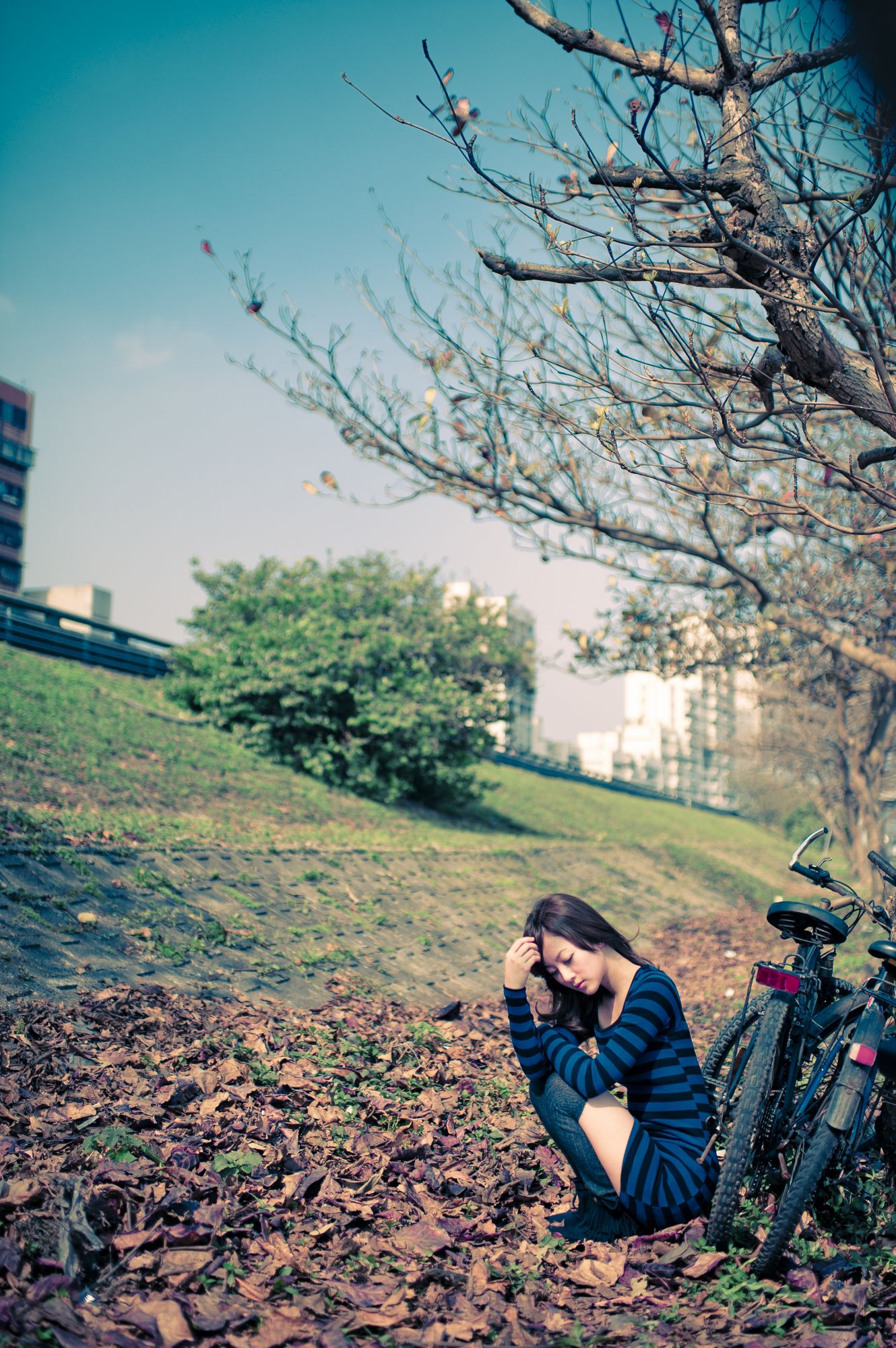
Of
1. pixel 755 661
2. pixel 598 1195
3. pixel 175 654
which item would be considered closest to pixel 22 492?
pixel 175 654

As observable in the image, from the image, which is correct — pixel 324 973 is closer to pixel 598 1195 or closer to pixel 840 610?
pixel 598 1195

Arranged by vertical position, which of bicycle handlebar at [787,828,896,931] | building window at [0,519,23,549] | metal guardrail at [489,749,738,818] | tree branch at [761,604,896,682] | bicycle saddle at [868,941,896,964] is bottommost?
metal guardrail at [489,749,738,818]

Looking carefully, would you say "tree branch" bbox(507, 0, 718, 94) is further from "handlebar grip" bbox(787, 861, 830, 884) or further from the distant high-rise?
the distant high-rise

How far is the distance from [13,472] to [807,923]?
8013 cm

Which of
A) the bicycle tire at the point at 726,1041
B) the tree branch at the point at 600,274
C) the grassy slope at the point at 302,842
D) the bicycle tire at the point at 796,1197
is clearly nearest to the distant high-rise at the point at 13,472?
the grassy slope at the point at 302,842

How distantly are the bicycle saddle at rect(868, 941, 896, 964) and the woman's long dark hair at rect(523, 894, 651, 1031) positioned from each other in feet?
2.59

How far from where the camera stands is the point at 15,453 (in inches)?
2921

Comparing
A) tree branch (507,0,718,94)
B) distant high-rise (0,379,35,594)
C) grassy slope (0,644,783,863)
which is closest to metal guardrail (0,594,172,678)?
grassy slope (0,644,783,863)

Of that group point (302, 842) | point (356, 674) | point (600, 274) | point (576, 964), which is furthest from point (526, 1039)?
point (356, 674)

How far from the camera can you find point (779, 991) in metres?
3.53

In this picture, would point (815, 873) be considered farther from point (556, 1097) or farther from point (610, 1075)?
point (556, 1097)

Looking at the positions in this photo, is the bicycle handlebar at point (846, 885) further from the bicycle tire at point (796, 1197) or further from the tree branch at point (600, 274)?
the tree branch at point (600, 274)

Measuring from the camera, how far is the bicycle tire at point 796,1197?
3.09 m

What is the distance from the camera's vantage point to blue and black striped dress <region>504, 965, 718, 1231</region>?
3.43m
